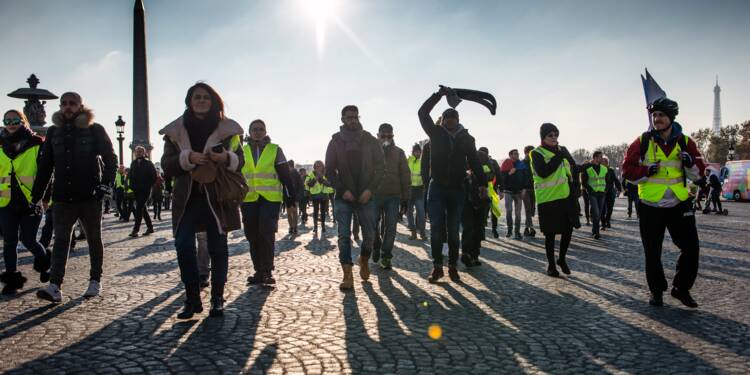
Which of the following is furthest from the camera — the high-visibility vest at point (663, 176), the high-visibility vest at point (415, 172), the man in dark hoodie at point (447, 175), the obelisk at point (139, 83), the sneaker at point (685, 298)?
the obelisk at point (139, 83)

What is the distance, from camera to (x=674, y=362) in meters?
3.36

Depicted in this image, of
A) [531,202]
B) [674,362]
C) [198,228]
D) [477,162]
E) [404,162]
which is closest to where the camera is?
[674,362]

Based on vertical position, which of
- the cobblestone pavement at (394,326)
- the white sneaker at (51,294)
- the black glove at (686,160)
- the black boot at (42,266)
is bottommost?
the cobblestone pavement at (394,326)

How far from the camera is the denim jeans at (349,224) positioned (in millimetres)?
6020

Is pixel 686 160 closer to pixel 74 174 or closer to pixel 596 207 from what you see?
pixel 74 174

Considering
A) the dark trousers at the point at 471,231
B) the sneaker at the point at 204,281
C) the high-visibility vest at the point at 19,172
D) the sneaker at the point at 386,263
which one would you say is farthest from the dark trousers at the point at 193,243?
the dark trousers at the point at 471,231

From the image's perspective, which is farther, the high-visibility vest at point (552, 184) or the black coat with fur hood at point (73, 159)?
the high-visibility vest at point (552, 184)

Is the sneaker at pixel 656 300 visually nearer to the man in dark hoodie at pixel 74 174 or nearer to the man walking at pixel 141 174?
the man in dark hoodie at pixel 74 174

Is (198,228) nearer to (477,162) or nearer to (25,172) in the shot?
(25,172)

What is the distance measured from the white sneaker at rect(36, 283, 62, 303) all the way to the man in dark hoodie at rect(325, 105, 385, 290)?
273 cm

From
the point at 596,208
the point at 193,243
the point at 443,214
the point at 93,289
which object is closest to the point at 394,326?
the point at 193,243

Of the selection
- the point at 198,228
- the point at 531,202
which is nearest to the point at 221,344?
the point at 198,228

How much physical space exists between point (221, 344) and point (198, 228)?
1099 mm

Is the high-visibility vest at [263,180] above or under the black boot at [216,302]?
above
